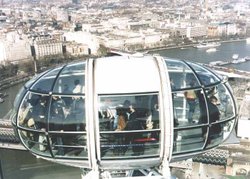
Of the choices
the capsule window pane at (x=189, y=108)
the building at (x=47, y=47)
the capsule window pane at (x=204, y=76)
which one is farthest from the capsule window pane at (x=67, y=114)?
the building at (x=47, y=47)

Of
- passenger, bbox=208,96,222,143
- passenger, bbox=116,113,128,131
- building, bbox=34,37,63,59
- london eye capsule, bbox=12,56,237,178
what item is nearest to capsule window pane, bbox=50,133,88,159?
london eye capsule, bbox=12,56,237,178

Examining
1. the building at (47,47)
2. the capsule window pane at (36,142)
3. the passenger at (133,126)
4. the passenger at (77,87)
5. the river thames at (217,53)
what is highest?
the passenger at (77,87)

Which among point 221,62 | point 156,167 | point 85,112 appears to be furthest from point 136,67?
point 221,62

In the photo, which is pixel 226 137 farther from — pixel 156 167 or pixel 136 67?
pixel 136 67

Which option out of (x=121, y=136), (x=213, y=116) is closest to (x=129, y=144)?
(x=121, y=136)

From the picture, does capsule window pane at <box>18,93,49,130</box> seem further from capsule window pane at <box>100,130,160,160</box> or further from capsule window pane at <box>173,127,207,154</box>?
capsule window pane at <box>173,127,207,154</box>

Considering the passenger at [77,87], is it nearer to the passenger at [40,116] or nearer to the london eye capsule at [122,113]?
the london eye capsule at [122,113]

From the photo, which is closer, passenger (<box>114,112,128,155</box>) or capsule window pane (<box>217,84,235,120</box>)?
→ passenger (<box>114,112,128,155</box>)
